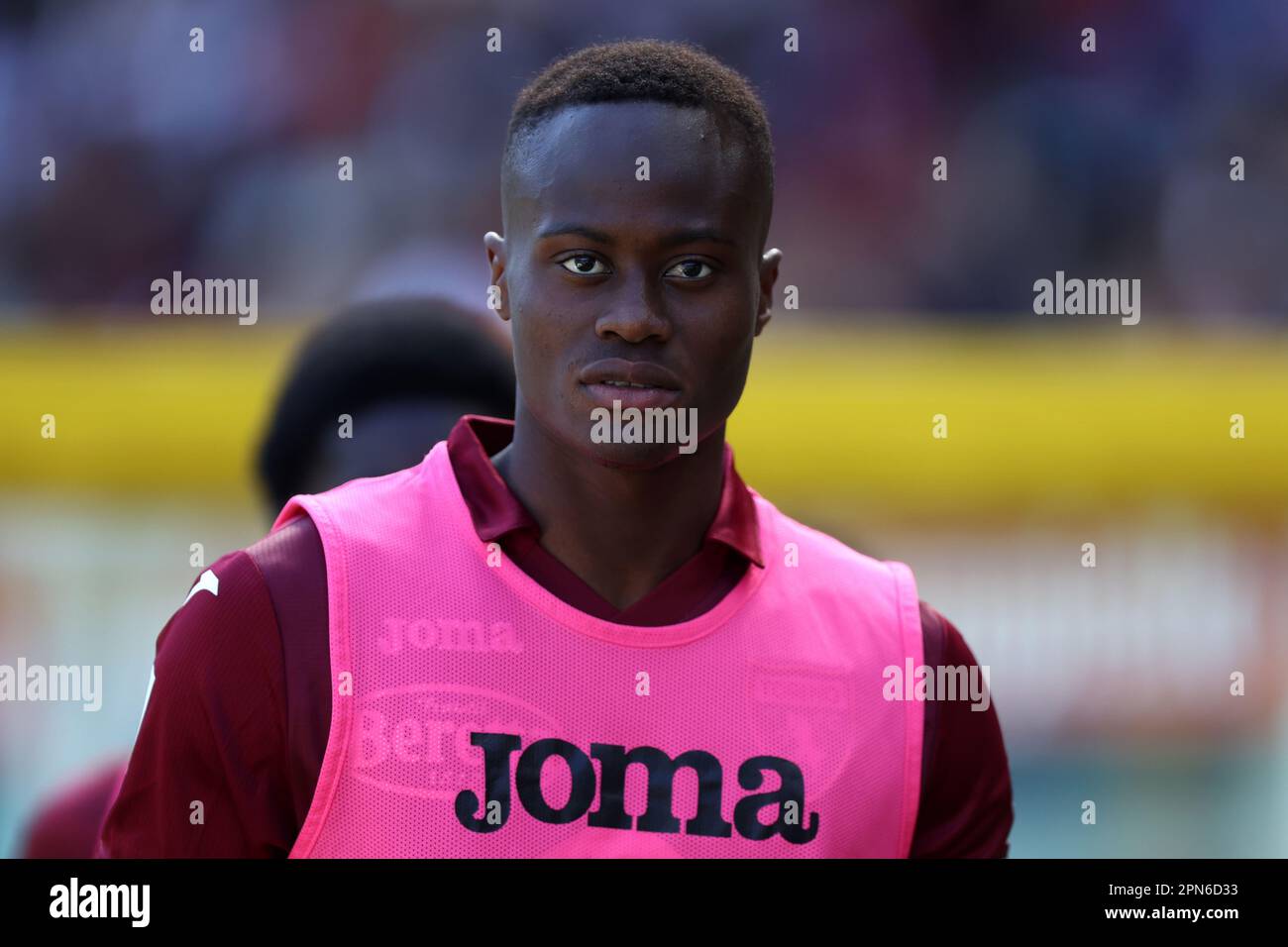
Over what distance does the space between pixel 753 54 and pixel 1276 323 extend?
2.29 meters

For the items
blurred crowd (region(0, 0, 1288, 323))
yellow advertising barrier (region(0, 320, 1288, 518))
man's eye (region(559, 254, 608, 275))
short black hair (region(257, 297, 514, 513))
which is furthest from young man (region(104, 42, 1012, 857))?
blurred crowd (region(0, 0, 1288, 323))

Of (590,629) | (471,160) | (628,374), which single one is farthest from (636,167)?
(471,160)

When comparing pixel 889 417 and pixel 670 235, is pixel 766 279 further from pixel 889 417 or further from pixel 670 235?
pixel 889 417

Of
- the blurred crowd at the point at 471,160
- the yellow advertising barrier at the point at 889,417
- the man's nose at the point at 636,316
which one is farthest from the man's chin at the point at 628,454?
the blurred crowd at the point at 471,160

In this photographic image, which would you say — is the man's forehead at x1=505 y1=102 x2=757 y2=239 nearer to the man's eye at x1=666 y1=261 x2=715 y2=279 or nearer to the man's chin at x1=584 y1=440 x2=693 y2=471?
the man's eye at x1=666 y1=261 x2=715 y2=279

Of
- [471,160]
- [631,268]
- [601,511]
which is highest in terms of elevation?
[471,160]

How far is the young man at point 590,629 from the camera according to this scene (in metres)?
1.71

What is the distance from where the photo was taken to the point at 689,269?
1792mm

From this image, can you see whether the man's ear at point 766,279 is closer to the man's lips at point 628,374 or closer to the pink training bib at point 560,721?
the man's lips at point 628,374

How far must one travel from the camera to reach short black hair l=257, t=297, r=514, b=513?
2.95 meters

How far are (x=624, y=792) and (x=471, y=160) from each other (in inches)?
188

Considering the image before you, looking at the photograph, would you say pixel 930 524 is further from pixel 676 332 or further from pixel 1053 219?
pixel 676 332

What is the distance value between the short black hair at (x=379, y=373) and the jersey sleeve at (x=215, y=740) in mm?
1244

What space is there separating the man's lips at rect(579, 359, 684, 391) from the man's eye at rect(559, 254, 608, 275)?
10 centimetres
